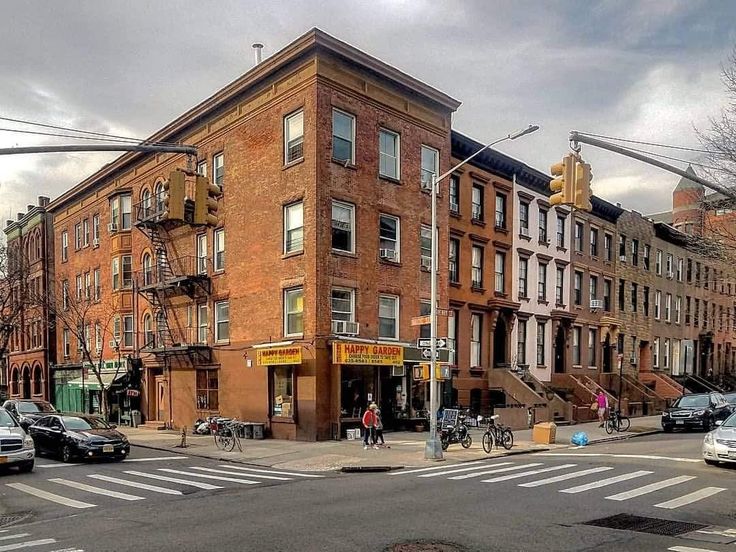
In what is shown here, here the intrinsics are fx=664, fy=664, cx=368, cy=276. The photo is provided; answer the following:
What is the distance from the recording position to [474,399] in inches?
1278

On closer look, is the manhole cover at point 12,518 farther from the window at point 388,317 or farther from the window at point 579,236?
the window at point 579,236

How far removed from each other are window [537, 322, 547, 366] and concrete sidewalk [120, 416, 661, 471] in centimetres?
868

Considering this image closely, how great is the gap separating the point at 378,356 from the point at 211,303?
360 inches

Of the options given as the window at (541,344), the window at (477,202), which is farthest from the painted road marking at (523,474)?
the window at (541,344)

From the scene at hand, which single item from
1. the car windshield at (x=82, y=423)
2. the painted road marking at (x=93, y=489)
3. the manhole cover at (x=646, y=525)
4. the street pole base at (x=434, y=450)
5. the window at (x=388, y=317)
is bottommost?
the street pole base at (x=434, y=450)

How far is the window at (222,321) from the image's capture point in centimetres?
2925

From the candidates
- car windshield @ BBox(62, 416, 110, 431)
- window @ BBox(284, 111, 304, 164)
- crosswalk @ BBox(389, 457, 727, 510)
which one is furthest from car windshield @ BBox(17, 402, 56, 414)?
crosswalk @ BBox(389, 457, 727, 510)

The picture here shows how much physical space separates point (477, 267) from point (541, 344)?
7.43 meters

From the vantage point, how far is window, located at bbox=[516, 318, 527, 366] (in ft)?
116

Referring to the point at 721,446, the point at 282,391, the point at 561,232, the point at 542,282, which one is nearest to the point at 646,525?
the point at 721,446

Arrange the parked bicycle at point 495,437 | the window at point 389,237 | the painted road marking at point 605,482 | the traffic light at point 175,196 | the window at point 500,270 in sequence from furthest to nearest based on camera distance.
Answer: the window at point 500,270, the window at point 389,237, the parked bicycle at point 495,437, the painted road marking at point 605,482, the traffic light at point 175,196

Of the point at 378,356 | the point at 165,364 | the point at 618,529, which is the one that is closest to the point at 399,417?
the point at 378,356

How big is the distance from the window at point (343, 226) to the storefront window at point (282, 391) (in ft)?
16.5

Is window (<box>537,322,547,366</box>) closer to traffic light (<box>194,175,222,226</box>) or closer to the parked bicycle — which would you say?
the parked bicycle
